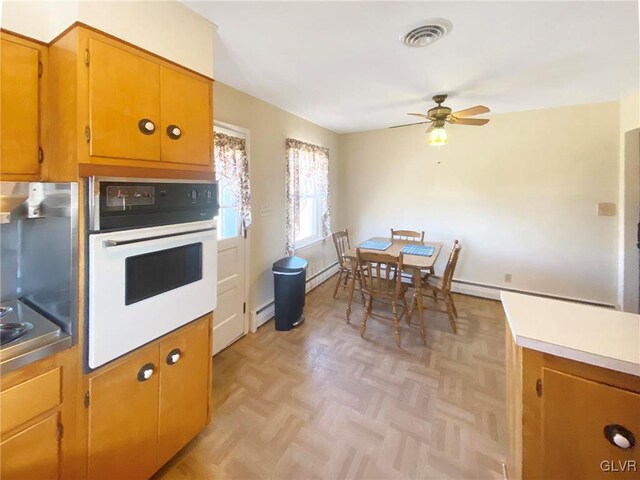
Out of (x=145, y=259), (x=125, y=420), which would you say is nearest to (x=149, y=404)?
(x=125, y=420)

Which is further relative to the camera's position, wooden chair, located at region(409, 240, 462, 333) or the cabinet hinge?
wooden chair, located at region(409, 240, 462, 333)

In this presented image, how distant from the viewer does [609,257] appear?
3172 mm

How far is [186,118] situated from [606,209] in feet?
14.2

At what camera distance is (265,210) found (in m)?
3.08

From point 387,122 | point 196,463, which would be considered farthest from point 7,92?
point 387,122

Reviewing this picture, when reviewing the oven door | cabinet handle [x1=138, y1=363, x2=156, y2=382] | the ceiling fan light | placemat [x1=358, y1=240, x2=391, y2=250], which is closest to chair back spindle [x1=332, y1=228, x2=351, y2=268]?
placemat [x1=358, y1=240, x2=391, y2=250]

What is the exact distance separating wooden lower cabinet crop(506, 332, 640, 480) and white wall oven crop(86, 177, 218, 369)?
1472mm

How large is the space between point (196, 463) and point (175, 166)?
1579 millimetres

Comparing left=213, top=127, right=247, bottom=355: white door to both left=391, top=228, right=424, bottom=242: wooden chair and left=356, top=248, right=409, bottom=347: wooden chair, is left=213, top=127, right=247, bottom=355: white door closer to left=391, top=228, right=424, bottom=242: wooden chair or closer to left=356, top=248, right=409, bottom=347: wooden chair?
left=356, top=248, right=409, bottom=347: wooden chair

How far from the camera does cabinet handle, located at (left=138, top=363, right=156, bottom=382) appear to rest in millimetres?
1232

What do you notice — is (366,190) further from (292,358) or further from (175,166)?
(175,166)

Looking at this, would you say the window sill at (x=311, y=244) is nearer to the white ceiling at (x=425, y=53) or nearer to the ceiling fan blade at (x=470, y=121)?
the white ceiling at (x=425, y=53)

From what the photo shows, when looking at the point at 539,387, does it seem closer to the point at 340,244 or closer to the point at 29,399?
the point at 29,399

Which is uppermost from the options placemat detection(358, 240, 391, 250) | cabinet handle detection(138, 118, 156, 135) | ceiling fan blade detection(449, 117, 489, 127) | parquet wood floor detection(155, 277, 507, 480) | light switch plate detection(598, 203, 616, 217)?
ceiling fan blade detection(449, 117, 489, 127)
